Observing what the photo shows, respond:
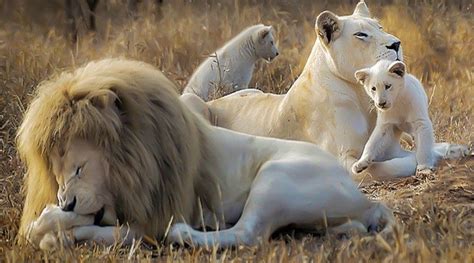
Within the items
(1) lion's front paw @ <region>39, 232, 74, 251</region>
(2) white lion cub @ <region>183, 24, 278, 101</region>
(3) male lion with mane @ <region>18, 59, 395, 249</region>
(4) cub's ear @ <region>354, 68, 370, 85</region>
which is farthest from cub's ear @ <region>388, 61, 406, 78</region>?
(2) white lion cub @ <region>183, 24, 278, 101</region>

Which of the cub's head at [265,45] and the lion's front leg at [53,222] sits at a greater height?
the lion's front leg at [53,222]

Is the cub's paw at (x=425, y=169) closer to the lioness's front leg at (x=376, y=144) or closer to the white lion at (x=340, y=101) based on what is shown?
the white lion at (x=340, y=101)

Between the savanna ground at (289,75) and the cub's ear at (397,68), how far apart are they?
58cm

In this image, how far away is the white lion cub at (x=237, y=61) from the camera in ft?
29.6

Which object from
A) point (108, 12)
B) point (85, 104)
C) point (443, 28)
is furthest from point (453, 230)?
point (108, 12)

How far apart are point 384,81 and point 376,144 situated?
46 centimetres

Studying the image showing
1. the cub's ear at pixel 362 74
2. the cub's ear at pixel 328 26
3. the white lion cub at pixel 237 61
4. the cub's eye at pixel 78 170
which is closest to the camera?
the cub's eye at pixel 78 170

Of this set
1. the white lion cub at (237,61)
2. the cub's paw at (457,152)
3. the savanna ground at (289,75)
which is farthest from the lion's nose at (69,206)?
the white lion cub at (237,61)

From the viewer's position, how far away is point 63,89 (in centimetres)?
445

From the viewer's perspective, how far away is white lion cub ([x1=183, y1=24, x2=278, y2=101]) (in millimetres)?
9023

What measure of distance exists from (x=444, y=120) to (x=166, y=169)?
13.0 feet

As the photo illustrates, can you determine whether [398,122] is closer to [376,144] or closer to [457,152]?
[376,144]

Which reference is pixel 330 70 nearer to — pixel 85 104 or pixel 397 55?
pixel 397 55

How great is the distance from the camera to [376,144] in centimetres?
590
